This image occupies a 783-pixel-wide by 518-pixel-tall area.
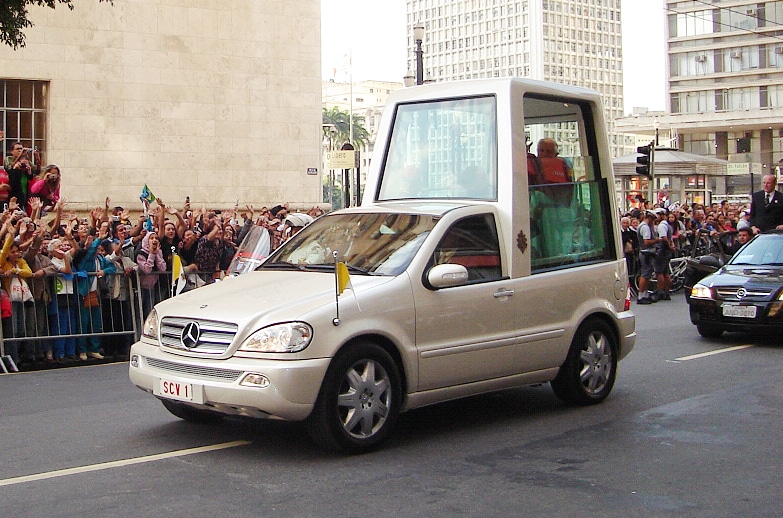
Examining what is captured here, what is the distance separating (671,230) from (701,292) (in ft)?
31.6

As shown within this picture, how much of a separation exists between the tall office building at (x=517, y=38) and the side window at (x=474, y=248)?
16433 cm

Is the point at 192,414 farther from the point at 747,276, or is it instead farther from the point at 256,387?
the point at 747,276

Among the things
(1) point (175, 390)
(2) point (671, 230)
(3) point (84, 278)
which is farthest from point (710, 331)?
(2) point (671, 230)

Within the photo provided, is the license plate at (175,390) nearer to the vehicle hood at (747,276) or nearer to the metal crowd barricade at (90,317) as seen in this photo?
the metal crowd barricade at (90,317)

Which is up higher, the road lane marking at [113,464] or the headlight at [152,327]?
the headlight at [152,327]

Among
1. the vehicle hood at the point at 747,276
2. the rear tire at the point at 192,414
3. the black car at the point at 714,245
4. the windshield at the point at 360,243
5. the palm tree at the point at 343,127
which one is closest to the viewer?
the windshield at the point at 360,243

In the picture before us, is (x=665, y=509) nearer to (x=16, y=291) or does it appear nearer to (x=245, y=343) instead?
(x=245, y=343)

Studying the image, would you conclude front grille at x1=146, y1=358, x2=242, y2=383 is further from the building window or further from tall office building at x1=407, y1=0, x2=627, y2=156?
tall office building at x1=407, y1=0, x2=627, y2=156

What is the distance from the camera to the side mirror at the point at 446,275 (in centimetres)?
699

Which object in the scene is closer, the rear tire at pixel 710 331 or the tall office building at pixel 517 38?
the rear tire at pixel 710 331

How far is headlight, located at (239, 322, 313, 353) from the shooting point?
20.7 ft

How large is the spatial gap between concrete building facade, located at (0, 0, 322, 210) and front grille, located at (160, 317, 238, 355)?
683 inches

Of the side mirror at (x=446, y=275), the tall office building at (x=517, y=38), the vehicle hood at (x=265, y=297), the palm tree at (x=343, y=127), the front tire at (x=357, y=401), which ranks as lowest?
the front tire at (x=357, y=401)

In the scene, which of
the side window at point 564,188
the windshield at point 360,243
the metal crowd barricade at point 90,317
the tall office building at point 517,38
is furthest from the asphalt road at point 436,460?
the tall office building at point 517,38
